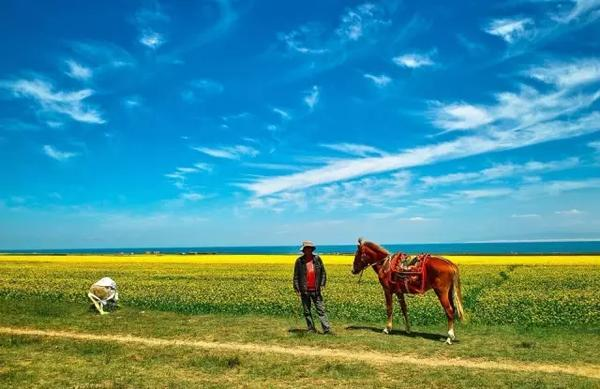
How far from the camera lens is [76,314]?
72.8 ft

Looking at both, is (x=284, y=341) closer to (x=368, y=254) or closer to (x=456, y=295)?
(x=368, y=254)

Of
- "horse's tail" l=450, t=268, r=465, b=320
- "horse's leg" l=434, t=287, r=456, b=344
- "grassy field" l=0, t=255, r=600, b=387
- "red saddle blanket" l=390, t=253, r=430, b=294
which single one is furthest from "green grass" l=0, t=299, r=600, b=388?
"red saddle blanket" l=390, t=253, r=430, b=294

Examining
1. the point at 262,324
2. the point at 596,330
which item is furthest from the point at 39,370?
the point at 596,330

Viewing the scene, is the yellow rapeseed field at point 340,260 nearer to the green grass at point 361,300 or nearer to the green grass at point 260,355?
the green grass at point 361,300

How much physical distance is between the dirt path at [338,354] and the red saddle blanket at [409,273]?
333 cm

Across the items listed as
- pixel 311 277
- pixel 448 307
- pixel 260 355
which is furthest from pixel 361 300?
pixel 260 355

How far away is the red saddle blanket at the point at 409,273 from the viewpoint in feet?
56.1

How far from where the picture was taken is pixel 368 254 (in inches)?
741

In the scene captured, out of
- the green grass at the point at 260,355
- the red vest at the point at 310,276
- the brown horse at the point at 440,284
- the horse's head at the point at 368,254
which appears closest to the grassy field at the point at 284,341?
the green grass at the point at 260,355

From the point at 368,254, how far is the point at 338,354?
5.07 meters

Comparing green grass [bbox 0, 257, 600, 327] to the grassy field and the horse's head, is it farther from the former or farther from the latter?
the horse's head

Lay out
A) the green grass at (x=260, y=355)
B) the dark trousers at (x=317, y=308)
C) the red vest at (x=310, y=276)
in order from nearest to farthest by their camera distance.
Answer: the green grass at (x=260, y=355) < the dark trousers at (x=317, y=308) < the red vest at (x=310, y=276)

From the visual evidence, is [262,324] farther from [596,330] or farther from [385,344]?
[596,330]

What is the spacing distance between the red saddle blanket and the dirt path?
10.9ft
